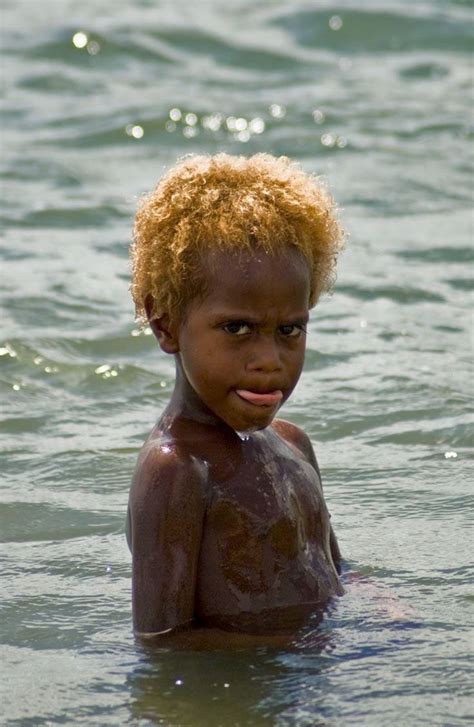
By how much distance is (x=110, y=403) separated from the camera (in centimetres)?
646

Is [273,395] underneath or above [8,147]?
underneath

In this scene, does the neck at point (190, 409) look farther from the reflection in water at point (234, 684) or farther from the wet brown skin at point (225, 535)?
the reflection in water at point (234, 684)

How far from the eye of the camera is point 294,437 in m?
4.34

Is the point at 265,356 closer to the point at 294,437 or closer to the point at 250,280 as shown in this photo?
the point at 250,280

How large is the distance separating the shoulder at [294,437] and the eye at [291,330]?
47cm

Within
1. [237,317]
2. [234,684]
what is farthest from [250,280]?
[234,684]

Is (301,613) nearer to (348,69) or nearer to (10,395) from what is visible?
(10,395)

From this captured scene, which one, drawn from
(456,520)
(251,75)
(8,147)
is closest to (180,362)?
(456,520)

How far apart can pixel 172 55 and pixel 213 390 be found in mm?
9825

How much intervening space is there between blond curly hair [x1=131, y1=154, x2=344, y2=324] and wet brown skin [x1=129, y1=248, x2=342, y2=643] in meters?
0.04

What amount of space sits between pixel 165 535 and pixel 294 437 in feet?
2.19

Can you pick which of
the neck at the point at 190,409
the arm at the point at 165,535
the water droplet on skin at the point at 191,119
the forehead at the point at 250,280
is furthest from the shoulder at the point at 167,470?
the water droplet on skin at the point at 191,119

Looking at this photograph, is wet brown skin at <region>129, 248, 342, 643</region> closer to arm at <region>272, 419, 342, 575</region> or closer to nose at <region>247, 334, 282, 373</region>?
nose at <region>247, 334, 282, 373</region>

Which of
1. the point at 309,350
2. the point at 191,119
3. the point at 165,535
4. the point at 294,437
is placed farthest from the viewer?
the point at 191,119
